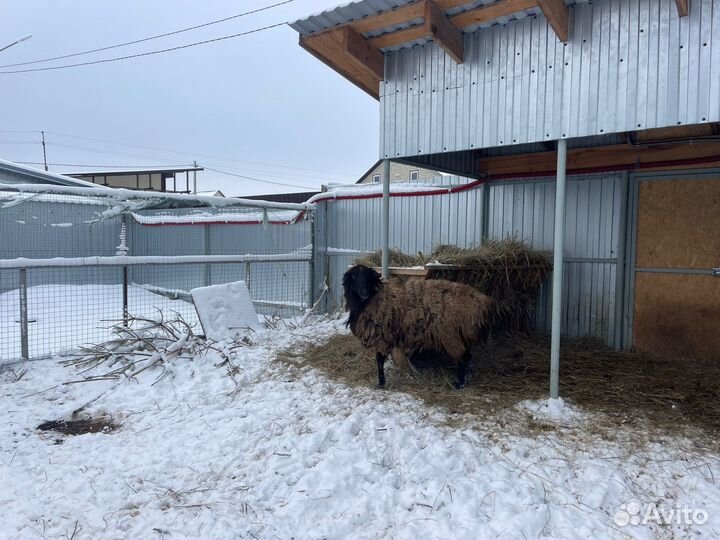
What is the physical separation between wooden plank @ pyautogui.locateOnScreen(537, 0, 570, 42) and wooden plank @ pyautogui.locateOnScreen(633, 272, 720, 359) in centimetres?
352

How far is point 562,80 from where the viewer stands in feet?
13.9

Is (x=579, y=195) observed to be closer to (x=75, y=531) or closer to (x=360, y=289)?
(x=360, y=289)

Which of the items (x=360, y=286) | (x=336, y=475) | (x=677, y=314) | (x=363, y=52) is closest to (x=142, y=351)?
(x=360, y=286)

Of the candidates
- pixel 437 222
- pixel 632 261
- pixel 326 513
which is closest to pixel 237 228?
pixel 437 222

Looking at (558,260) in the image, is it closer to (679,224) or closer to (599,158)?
Result: (679,224)

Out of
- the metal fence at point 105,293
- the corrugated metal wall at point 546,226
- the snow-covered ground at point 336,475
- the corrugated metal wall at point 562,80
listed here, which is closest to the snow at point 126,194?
the metal fence at point 105,293

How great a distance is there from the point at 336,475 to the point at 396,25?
432 cm

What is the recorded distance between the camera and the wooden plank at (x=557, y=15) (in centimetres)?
387

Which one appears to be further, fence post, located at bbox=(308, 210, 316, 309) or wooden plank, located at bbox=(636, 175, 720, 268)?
fence post, located at bbox=(308, 210, 316, 309)

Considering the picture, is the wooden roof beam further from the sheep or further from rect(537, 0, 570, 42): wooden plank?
the sheep

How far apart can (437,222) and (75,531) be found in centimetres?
647

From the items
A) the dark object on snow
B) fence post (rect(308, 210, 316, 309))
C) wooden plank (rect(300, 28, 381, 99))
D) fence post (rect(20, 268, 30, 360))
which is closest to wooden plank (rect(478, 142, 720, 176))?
wooden plank (rect(300, 28, 381, 99))

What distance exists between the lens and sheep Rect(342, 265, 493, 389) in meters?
4.82

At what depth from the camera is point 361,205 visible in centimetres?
895
